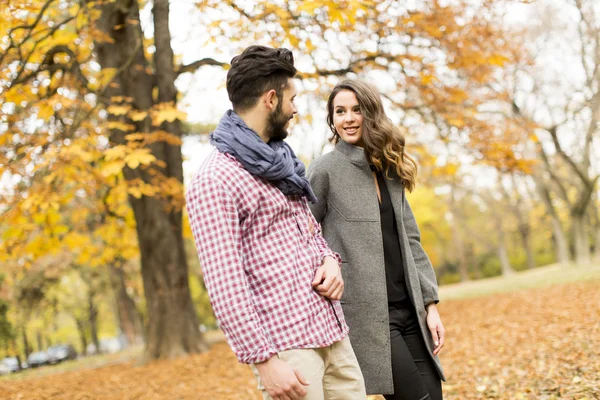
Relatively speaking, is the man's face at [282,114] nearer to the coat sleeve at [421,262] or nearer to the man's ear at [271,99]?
the man's ear at [271,99]

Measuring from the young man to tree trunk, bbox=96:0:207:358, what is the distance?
709 centimetres

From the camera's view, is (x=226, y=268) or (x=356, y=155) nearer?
(x=226, y=268)

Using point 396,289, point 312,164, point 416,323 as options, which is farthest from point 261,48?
point 416,323

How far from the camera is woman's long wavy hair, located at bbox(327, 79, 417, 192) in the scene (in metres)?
2.89

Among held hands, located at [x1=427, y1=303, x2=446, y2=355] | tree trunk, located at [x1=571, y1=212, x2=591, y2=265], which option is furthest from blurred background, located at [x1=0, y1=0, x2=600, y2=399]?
tree trunk, located at [x1=571, y1=212, x2=591, y2=265]

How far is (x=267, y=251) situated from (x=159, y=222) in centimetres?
776

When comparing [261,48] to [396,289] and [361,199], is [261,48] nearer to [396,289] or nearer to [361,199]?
[361,199]

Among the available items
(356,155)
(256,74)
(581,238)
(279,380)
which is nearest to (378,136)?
(356,155)

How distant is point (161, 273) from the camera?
9.63 metres

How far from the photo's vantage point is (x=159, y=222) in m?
9.51

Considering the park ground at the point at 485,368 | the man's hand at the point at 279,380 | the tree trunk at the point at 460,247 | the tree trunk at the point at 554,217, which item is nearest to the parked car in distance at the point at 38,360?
the park ground at the point at 485,368

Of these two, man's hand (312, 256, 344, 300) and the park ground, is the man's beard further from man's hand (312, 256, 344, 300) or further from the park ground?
the park ground

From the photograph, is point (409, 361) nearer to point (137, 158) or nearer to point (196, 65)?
point (137, 158)

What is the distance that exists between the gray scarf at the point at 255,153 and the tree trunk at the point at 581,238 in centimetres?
1974
